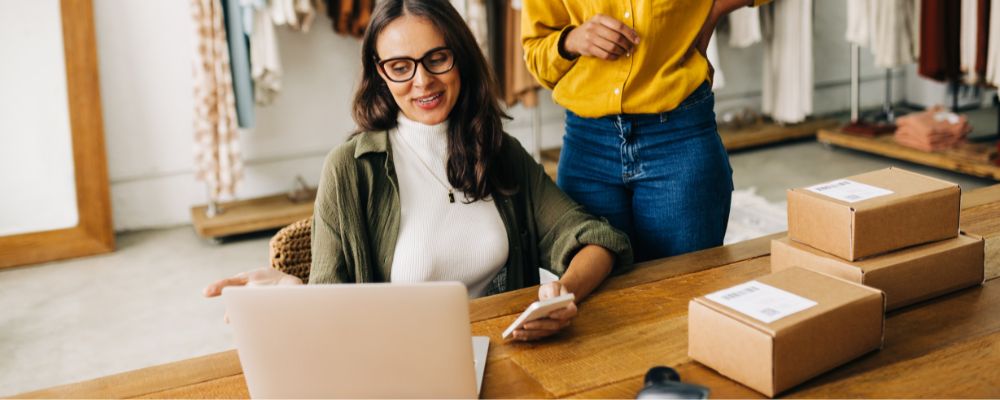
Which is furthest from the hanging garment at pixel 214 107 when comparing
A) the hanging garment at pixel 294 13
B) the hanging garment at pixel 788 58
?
the hanging garment at pixel 788 58

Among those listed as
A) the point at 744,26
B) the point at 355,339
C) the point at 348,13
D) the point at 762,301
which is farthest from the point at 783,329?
the point at 744,26

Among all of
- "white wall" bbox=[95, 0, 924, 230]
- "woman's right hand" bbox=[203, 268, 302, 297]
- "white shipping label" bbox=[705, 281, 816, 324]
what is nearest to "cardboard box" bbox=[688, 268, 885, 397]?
"white shipping label" bbox=[705, 281, 816, 324]

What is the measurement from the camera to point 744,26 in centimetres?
568

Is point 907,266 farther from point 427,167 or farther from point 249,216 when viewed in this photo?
point 249,216

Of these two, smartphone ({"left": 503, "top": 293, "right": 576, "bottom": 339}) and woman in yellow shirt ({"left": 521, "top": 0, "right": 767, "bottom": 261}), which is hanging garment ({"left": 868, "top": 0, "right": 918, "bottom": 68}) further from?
smartphone ({"left": 503, "top": 293, "right": 576, "bottom": 339})

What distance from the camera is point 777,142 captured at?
624cm

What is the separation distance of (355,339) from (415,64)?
89 centimetres

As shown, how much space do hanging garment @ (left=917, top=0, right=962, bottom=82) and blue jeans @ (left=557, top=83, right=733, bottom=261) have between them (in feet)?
11.3

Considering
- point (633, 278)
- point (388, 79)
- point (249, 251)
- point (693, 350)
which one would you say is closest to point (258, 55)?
point (249, 251)

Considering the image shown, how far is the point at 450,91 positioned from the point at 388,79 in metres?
0.13

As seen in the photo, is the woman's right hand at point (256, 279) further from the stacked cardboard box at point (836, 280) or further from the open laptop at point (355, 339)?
the stacked cardboard box at point (836, 280)

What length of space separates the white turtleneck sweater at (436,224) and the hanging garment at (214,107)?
2683 millimetres

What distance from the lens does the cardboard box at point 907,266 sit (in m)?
1.71

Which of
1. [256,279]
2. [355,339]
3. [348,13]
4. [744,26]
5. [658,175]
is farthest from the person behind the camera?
[744,26]
